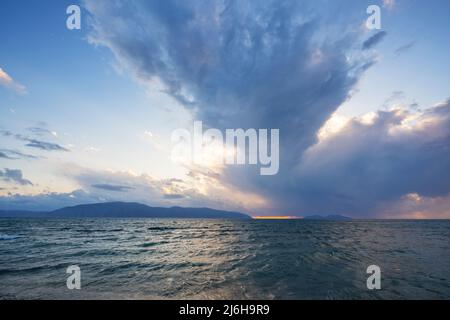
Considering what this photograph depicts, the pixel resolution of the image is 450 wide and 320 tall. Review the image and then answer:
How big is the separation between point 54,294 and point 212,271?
1010cm

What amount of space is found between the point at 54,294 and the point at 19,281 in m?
4.95

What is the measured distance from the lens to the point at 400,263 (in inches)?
798
